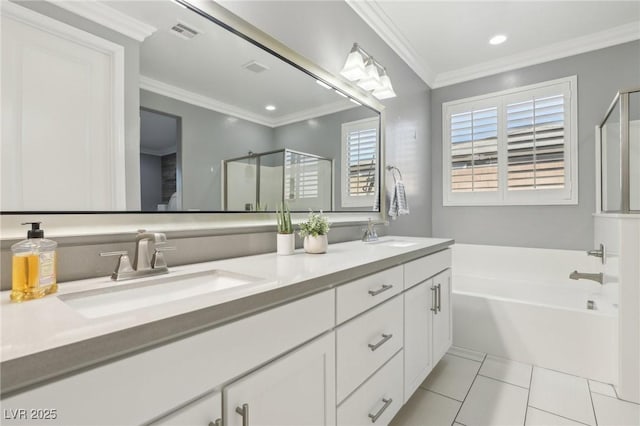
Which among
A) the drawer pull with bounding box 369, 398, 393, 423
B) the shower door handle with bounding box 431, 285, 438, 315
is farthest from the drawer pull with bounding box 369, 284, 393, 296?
the shower door handle with bounding box 431, 285, 438, 315

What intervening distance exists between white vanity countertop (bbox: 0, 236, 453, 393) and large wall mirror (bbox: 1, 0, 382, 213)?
0.32m

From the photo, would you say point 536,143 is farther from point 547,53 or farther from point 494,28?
point 494,28

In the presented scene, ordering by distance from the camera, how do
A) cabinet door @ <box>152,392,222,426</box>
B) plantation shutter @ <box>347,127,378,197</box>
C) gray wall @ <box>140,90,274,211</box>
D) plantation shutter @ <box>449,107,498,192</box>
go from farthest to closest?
plantation shutter @ <box>449,107,498,192</box> → plantation shutter @ <box>347,127,378,197</box> → gray wall @ <box>140,90,274,211</box> → cabinet door @ <box>152,392,222,426</box>

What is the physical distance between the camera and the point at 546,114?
2953mm

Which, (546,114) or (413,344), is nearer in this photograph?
(413,344)

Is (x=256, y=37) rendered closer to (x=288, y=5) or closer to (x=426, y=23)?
(x=288, y=5)

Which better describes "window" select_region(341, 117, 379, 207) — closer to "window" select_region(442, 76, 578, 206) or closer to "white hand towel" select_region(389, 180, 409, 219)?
"white hand towel" select_region(389, 180, 409, 219)

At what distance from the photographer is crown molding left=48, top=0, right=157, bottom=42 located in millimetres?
909

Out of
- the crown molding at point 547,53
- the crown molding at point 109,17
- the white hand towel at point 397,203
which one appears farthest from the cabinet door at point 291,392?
the crown molding at point 547,53

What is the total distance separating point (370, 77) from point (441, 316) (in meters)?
1.66

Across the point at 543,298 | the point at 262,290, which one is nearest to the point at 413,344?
the point at 262,290

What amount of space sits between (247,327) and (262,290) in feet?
0.30

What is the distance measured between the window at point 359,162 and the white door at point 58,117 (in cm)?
139

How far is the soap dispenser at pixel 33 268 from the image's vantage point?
0.69m
